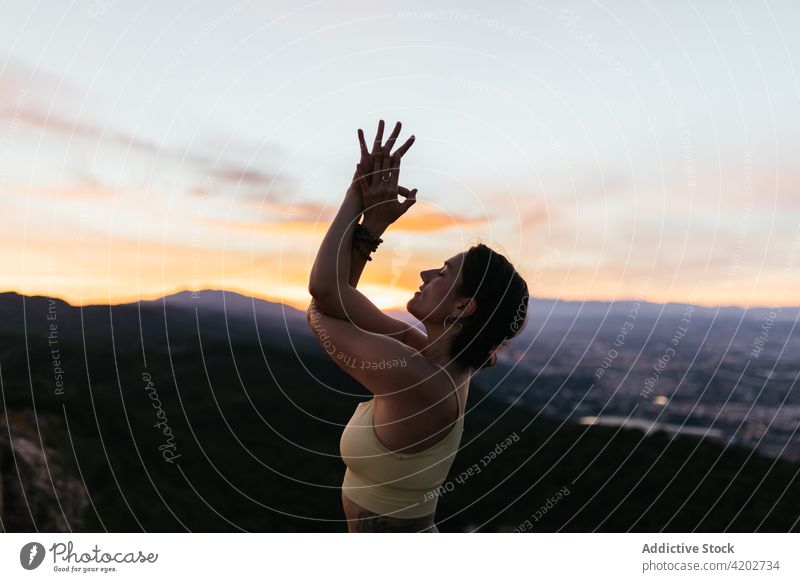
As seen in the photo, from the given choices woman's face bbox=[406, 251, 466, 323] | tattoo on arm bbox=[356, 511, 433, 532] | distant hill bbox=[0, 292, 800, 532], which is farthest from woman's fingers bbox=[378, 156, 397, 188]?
distant hill bbox=[0, 292, 800, 532]

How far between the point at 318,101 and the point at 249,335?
2459 millimetres

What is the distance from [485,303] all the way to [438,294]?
0.25 meters

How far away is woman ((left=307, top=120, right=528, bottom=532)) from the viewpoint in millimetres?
3453

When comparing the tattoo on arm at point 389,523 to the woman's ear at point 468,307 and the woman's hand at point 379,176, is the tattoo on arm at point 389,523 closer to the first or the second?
the woman's ear at point 468,307

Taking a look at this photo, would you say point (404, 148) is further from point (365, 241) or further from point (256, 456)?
point (256, 456)

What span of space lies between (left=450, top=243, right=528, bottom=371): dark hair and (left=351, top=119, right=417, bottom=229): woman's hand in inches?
20.8

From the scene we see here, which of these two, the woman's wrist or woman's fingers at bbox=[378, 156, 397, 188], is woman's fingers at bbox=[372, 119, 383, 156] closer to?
woman's fingers at bbox=[378, 156, 397, 188]

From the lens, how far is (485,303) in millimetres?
3787

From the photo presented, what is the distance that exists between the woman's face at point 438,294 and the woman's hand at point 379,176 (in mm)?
396

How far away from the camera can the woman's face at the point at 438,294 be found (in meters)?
3.75

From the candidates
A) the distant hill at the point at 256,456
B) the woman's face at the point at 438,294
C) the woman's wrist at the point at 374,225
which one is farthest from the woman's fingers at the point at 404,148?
the distant hill at the point at 256,456

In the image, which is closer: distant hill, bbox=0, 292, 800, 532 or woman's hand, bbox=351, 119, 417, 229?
woman's hand, bbox=351, 119, 417, 229

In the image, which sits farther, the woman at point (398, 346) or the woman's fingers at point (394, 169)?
the woman's fingers at point (394, 169)

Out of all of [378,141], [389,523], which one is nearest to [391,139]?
[378,141]
